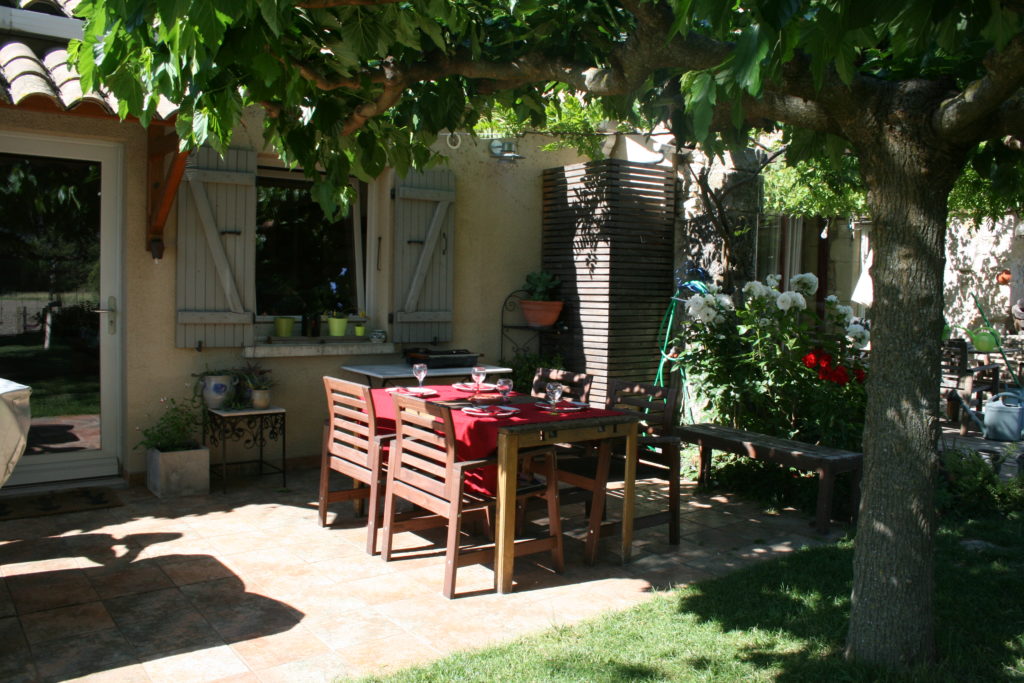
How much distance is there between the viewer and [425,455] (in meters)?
4.10

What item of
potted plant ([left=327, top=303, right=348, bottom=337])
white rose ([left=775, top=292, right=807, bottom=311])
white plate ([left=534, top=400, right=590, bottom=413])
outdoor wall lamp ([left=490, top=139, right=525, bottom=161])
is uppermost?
outdoor wall lamp ([left=490, top=139, right=525, bottom=161])

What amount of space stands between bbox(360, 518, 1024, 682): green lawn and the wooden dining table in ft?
1.82

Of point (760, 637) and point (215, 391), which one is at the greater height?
point (215, 391)

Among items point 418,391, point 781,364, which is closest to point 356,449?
point 418,391

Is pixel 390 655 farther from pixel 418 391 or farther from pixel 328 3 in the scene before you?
pixel 328 3

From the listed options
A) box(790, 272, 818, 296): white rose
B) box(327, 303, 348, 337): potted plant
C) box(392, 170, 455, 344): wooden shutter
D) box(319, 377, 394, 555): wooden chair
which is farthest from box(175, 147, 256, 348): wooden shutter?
box(790, 272, 818, 296): white rose

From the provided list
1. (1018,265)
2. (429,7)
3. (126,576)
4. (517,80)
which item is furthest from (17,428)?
(1018,265)

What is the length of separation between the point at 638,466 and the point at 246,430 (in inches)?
113

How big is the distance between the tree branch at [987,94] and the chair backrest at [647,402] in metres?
2.43

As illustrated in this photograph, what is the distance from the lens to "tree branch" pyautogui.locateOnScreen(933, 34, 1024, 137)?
2.32 metres

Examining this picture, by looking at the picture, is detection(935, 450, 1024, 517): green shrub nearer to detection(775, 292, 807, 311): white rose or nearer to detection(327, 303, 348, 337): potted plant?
detection(775, 292, 807, 311): white rose

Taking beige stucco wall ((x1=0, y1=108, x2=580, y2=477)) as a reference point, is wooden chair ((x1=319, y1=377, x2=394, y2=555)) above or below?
below

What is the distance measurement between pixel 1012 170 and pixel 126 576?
4166 millimetres

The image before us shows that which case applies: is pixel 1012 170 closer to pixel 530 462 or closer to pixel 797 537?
pixel 797 537
